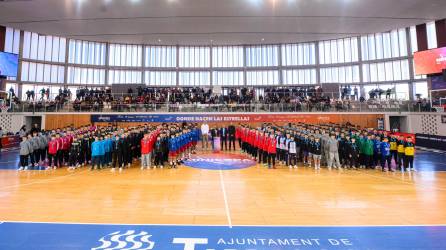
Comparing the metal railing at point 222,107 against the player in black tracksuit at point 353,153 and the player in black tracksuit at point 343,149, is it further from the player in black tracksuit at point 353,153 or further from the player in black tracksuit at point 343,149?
the player in black tracksuit at point 353,153

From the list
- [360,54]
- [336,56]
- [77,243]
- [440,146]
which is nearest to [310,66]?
[336,56]

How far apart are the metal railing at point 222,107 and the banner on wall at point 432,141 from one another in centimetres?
365

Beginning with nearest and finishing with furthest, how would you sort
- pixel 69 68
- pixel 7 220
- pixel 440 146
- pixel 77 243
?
pixel 77 243, pixel 7 220, pixel 440 146, pixel 69 68

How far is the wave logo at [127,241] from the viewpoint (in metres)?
4.28

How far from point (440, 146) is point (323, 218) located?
59.6 ft

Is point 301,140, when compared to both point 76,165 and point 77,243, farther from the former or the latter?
point 76,165

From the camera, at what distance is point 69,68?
1320 inches

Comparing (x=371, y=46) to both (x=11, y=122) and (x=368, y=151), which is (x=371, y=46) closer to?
(x=368, y=151)

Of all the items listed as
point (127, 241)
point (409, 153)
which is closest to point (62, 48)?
point (127, 241)

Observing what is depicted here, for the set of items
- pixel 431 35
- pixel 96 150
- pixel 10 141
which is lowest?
pixel 96 150

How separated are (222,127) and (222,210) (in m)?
14.5

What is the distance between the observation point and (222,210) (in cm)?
613

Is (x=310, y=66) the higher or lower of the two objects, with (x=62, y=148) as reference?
higher

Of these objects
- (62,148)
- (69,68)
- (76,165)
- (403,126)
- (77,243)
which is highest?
(69,68)
